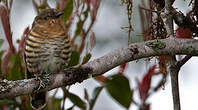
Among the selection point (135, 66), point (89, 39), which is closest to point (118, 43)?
point (135, 66)

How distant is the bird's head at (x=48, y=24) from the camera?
1.59 m

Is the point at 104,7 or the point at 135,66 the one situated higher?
the point at 104,7

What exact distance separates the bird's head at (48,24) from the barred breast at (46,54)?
5 centimetres

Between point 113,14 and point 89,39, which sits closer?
point 89,39

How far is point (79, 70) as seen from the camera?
996 mm

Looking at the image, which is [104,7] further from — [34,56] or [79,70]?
[79,70]

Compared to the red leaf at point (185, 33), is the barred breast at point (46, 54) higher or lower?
lower

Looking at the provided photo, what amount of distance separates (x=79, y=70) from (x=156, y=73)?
308mm

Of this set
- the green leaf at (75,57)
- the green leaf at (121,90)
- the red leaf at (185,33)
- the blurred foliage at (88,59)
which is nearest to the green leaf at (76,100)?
the blurred foliage at (88,59)

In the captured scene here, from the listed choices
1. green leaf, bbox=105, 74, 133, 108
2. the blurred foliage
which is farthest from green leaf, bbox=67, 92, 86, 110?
green leaf, bbox=105, 74, 133, 108

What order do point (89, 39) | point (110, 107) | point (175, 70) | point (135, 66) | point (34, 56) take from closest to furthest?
point (175, 70)
point (89, 39)
point (34, 56)
point (110, 107)
point (135, 66)

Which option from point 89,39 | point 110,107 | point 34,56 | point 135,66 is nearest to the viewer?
point 89,39

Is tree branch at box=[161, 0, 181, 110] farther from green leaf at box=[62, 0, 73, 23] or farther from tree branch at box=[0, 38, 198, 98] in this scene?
green leaf at box=[62, 0, 73, 23]

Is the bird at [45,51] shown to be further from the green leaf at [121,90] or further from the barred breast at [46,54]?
the green leaf at [121,90]
